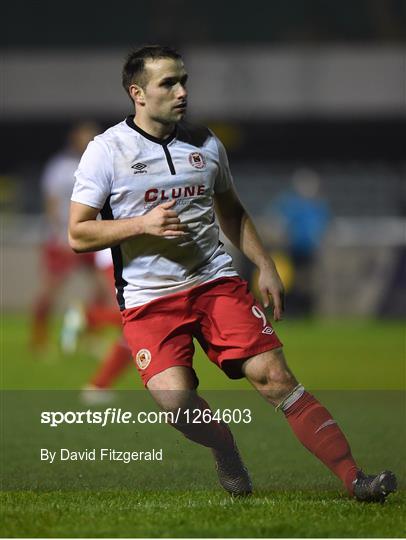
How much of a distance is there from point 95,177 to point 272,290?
1032 mm

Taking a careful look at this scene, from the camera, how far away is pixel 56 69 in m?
27.3

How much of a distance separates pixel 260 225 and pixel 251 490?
14.8m

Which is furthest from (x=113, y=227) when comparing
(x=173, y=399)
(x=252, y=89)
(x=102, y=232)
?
(x=252, y=89)

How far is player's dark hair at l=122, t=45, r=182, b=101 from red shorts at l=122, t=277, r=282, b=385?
1.05 m

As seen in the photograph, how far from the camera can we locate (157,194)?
6.32m

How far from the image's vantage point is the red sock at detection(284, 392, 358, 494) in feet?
20.1

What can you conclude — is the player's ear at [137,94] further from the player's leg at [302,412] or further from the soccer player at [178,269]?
the player's leg at [302,412]

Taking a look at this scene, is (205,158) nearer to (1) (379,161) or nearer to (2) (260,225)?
(2) (260,225)

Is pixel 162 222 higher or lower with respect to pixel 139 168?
lower

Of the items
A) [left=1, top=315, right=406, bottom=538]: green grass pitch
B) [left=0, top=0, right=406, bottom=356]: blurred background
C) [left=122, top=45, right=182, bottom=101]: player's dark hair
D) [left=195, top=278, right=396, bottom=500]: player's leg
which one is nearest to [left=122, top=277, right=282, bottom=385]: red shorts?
[left=195, top=278, right=396, bottom=500]: player's leg

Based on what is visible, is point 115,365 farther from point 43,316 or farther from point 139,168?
point 43,316

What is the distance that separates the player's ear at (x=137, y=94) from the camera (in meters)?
6.45

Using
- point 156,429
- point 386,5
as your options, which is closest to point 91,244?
point 156,429

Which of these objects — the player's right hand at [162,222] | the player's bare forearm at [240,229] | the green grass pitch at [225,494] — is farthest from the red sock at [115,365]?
the player's right hand at [162,222]
